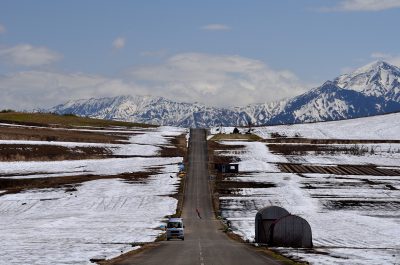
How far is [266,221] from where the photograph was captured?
6241 cm

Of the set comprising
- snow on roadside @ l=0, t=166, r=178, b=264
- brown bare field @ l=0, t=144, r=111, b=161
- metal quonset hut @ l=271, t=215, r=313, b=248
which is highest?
brown bare field @ l=0, t=144, r=111, b=161

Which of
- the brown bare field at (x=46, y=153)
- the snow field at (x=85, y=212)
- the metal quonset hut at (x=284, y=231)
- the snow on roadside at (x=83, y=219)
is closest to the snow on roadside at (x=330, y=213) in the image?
the metal quonset hut at (x=284, y=231)

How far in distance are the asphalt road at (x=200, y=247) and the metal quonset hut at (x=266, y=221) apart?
298 centimetres

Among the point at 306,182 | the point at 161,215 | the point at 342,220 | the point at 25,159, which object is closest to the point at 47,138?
the point at 25,159

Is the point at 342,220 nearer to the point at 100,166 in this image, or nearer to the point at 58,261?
the point at 58,261

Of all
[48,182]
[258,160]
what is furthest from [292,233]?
[258,160]

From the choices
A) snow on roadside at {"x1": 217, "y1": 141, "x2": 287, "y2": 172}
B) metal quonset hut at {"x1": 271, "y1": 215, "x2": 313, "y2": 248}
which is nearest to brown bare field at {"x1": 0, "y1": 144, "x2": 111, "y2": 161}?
snow on roadside at {"x1": 217, "y1": 141, "x2": 287, "y2": 172}

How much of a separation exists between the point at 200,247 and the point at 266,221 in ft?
33.8

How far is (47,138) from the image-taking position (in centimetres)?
18388

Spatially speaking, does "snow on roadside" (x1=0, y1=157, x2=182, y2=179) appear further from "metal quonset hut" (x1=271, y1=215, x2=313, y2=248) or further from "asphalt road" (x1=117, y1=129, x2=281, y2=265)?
"metal quonset hut" (x1=271, y1=215, x2=313, y2=248)

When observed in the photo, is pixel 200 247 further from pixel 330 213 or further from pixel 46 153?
pixel 46 153

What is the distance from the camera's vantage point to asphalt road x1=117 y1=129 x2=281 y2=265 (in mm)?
43156

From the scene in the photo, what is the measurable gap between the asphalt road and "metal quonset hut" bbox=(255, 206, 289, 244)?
Result: 9.79 feet

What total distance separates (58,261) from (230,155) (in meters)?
135
